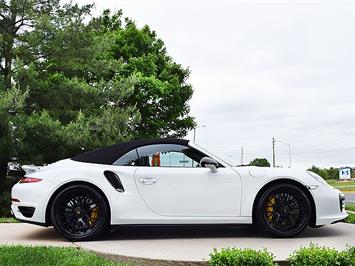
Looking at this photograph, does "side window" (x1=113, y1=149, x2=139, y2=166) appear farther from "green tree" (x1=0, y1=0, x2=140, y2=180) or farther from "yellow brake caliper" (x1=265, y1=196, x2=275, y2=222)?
"green tree" (x1=0, y1=0, x2=140, y2=180)

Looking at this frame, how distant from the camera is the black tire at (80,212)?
551 cm

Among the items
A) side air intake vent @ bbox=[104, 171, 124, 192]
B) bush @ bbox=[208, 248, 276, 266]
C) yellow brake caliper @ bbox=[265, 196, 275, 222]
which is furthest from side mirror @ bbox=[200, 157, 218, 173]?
bush @ bbox=[208, 248, 276, 266]

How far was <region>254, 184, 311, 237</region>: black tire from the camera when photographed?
5664 millimetres

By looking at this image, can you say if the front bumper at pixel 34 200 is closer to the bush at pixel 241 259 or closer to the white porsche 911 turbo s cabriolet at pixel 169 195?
the white porsche 911 turbo s cabriolet at pixel 169 195

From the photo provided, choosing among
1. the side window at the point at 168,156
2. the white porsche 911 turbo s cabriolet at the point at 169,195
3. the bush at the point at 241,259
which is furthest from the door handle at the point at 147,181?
the bush at the point at 241,259

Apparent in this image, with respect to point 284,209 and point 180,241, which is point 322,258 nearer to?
point 284,209

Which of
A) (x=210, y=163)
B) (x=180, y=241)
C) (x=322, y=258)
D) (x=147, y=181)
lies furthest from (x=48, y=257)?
(x=322, y=258)

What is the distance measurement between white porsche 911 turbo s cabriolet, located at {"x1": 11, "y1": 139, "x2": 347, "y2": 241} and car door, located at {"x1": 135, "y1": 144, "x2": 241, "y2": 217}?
0.5 inches

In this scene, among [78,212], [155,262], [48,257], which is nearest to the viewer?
[48,257]

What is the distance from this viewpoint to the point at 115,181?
5.61 metres

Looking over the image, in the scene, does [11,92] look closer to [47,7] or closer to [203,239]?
[47,7]

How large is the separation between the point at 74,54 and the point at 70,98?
1.76 meters

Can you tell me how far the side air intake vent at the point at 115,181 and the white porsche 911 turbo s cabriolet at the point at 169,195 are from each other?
0.01m

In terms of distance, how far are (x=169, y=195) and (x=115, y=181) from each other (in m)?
0.64
